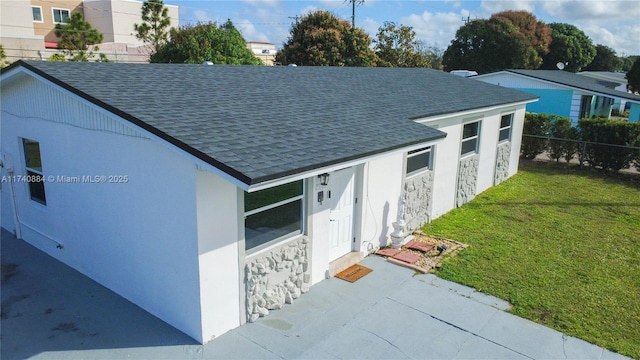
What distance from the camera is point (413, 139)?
7977mm

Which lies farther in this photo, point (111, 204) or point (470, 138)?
point (470, 138)

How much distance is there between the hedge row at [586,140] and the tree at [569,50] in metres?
42.1

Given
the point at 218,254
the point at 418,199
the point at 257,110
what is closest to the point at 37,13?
the point at 257,110

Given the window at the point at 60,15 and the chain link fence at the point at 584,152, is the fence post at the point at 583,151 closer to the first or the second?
the chain link fence at the point at 584,152

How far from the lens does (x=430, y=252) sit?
9250mm

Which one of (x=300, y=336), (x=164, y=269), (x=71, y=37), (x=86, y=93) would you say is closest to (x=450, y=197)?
(x=300, y=336)

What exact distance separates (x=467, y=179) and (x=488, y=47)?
134 ft

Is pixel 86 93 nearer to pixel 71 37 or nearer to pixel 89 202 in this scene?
pixel 89 202

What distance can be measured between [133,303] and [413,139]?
17.6 ft

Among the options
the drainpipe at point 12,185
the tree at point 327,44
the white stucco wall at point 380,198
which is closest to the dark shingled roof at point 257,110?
the white stucco wall at point 380,198

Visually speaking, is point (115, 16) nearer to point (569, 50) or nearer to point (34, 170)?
point (34, 170)

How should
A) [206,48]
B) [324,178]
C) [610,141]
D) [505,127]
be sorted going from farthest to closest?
[206,48], [610,141], [505,127], [324,178]

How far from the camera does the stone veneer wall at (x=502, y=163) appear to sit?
15.0 meters

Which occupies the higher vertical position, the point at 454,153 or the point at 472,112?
the point at 472,112
